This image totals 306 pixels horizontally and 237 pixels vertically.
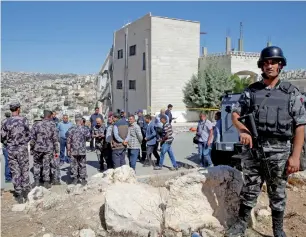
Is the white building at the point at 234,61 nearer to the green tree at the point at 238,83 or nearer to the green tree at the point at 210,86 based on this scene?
the green tree at the point at 238,83

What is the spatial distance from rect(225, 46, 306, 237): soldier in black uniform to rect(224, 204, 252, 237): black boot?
1cm

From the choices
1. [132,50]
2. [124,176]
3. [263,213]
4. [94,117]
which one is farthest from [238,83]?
[263,213]

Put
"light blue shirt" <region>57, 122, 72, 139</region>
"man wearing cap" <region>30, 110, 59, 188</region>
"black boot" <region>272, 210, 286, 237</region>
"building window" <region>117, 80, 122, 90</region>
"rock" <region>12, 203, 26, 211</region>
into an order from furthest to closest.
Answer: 1. "building window" <region>117, 80, 122, 90</region>
2. "light blue shirt" <region>57, 122, 72, 139</region>
3. "man wearing cap" <region>30, 110, 59, 188</region>
4. "rock" <region>12, 203, 26, 211</region>
5. "black boot" <region>272, 210, 286, 237</region>

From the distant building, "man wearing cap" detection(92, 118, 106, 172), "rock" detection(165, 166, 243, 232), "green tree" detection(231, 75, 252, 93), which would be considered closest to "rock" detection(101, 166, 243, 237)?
"rock" detection(165, 166, 243, 232)

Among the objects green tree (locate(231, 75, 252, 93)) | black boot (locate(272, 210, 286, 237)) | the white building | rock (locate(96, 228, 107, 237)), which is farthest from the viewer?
the white building

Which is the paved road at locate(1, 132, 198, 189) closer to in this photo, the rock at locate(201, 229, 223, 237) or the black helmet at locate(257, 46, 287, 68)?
the rock at locate(201, 229, 223, 237)

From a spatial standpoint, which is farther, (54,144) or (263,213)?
(54,144)

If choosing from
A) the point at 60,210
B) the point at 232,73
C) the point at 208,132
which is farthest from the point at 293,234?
the point at 232,73

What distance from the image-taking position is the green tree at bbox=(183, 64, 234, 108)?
22.0m

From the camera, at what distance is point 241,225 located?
10.3 feet

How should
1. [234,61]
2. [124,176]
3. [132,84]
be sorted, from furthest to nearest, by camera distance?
[132,84], [234,61], [124,176]

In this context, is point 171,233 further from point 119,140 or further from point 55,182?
point 55,182

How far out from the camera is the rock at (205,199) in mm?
3449

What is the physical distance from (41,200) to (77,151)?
196 cm
